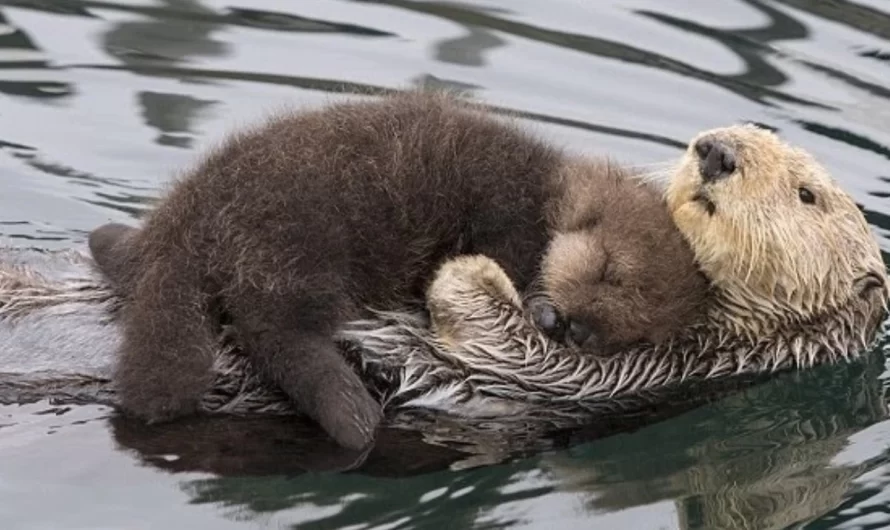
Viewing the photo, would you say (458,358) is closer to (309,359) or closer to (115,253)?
(309,359)

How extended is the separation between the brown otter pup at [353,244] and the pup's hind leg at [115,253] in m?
0.01

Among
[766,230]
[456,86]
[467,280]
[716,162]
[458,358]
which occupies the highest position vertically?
[716,162]

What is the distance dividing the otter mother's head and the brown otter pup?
0.11m

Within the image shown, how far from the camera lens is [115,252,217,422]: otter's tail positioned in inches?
200

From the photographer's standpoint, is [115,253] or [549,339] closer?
[549,339]

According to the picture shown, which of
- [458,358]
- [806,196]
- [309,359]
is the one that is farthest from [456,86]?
[309,359]

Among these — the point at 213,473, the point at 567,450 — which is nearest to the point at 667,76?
the point at 567,450

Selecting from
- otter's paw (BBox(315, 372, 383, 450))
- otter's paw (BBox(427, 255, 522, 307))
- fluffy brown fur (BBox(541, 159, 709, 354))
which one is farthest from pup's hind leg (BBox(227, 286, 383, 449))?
fluffy brown fur (BBox(541, 159, 709, 354))

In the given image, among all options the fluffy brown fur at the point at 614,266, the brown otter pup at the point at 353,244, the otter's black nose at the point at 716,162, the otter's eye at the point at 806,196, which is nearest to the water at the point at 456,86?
the brown otter pup at the point at 353,244

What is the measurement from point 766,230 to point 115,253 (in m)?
1.97

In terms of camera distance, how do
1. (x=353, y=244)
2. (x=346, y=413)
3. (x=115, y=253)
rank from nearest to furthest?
1. (x=346, y=413)
2. (x=353, y=244)
3. (x=115, y=253)

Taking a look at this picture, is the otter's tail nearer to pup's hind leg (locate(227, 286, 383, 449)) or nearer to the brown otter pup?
the brown otter pup

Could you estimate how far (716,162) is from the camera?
5.46m

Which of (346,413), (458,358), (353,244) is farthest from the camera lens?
(458,358)
